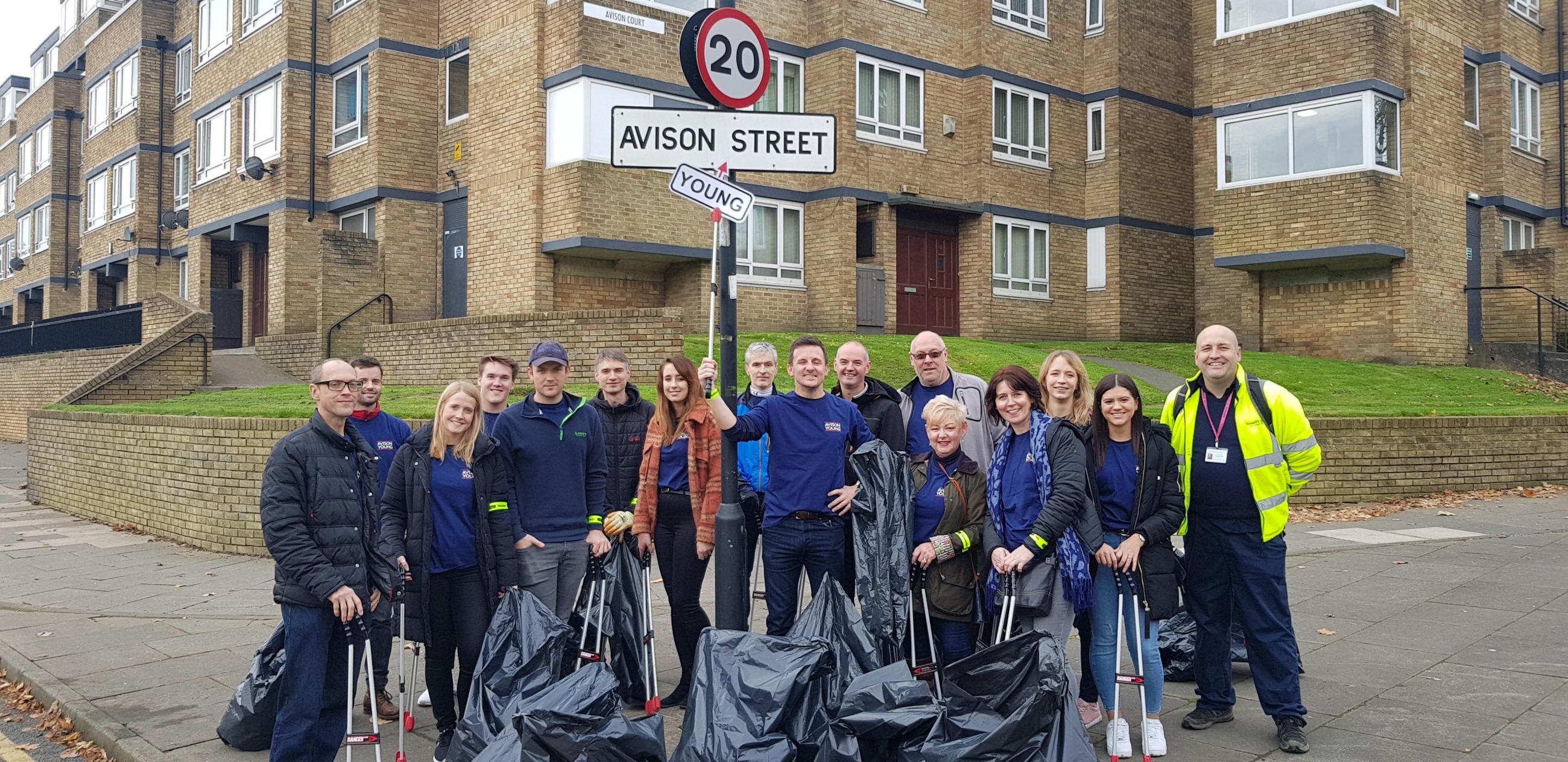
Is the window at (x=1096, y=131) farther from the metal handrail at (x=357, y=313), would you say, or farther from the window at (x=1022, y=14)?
the metal handrail at (x=357, y=313)

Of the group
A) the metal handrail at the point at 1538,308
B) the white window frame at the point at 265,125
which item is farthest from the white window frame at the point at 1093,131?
the white window frame at the point at 265,125

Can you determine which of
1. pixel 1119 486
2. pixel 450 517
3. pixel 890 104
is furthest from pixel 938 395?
pixel 890 104

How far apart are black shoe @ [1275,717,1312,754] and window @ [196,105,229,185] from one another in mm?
25472

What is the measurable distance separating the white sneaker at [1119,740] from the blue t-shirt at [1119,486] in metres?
0.85

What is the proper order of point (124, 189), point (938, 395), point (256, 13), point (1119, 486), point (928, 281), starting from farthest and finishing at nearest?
point (124, 189) < point (256, 13) < point (928, 281) < point (938, 395) < point (1119, 486)

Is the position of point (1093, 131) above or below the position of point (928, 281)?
above

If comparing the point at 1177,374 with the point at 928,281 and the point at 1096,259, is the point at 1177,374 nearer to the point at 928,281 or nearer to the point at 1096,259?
the point at 928,281

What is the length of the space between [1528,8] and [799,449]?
88.2 ft

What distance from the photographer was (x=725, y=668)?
4203mm

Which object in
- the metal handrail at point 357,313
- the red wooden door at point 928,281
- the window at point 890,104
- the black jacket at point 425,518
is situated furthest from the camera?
the red wooden door at point 928,281

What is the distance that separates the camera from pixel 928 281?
22844 millimetres

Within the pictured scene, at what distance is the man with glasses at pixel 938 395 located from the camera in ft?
18.4

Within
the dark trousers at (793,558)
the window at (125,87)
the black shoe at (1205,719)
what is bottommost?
the black shoe at (1205,719)

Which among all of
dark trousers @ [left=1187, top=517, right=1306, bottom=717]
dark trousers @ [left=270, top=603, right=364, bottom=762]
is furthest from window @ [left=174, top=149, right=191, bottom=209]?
dark trousers @ [left=1187, top=517, right=1306, bottom=717]
